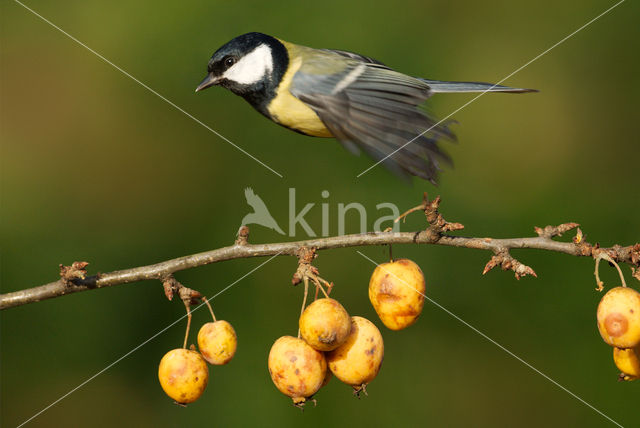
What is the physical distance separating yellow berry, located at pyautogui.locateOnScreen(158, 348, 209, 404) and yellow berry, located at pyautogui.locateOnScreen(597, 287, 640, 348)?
3.08 feet

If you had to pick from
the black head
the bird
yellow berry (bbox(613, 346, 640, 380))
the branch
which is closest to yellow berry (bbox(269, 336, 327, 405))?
the branch

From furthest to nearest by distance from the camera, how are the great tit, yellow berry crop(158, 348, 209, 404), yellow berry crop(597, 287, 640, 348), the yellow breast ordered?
the yellow breast
the great tit
yellow berry crop(158, 348, 209, 404)
yellow berry crop(597, 287, 640, 348)

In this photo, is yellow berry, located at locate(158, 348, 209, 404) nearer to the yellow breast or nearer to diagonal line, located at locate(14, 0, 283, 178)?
the yellow breast

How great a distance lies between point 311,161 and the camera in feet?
10.3

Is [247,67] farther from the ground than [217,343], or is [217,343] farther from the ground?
[247,67]

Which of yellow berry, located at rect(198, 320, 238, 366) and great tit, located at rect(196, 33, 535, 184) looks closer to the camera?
yellow berry, located at rect(198, 320, 238, 366)

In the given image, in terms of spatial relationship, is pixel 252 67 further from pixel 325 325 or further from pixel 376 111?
pixel 325 325

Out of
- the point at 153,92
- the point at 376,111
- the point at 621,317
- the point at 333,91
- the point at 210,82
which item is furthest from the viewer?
the point at 153,92

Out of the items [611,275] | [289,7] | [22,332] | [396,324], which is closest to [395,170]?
[396,324]

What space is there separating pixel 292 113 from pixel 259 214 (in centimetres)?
65

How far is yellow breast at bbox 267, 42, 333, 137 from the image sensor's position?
2502 millimetres

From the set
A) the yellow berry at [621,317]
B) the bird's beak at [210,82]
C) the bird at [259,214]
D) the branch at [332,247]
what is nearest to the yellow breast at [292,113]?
the bird's beak at [210,82]

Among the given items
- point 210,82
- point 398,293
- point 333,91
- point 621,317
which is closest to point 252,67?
point 210,82

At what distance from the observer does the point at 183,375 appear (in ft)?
5.61
